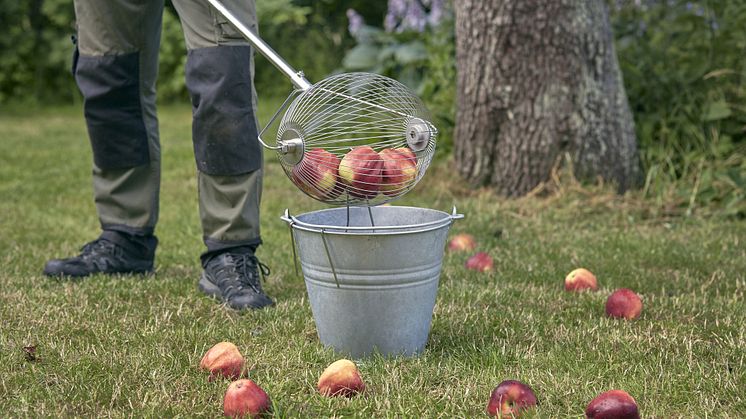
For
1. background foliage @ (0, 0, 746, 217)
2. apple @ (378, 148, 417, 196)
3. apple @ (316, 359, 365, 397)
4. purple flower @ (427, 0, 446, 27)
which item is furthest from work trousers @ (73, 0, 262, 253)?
purple flower @ (427, 0, 446, 27)

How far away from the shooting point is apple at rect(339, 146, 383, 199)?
7.64 ft

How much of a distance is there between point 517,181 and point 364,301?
2.65m

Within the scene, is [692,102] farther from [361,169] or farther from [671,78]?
[361,169]

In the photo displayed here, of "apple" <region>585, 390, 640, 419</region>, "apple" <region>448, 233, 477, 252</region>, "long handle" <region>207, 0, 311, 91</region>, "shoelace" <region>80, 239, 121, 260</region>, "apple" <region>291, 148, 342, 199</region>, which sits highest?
"long handle" <region>207, 0, 311, 91</region>

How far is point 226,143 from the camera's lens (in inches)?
118

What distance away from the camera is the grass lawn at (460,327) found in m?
2.16

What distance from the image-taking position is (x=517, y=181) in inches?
194

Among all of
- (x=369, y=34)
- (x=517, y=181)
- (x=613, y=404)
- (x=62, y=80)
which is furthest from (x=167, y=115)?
(x=613, y=404)

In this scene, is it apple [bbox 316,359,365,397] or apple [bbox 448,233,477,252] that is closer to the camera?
apple [bbox 316,359,365,397]

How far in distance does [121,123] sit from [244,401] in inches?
67.7

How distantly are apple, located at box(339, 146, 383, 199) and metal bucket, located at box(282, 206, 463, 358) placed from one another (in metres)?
0.12

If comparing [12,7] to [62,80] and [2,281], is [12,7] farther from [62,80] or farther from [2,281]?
[2,281]

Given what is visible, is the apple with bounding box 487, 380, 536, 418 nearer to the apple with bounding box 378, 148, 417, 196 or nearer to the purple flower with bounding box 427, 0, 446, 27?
the apple with bounding box 378, 148, 417, 196

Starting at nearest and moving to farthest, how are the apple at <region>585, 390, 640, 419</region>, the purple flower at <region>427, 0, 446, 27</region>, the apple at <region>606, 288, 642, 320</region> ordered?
the apple at <region>585, 390, 640, 419</region> < the apple at <region>606, 288, 642, 320</region> < the purple flower at <region>427, 0, 446, 27</region>
